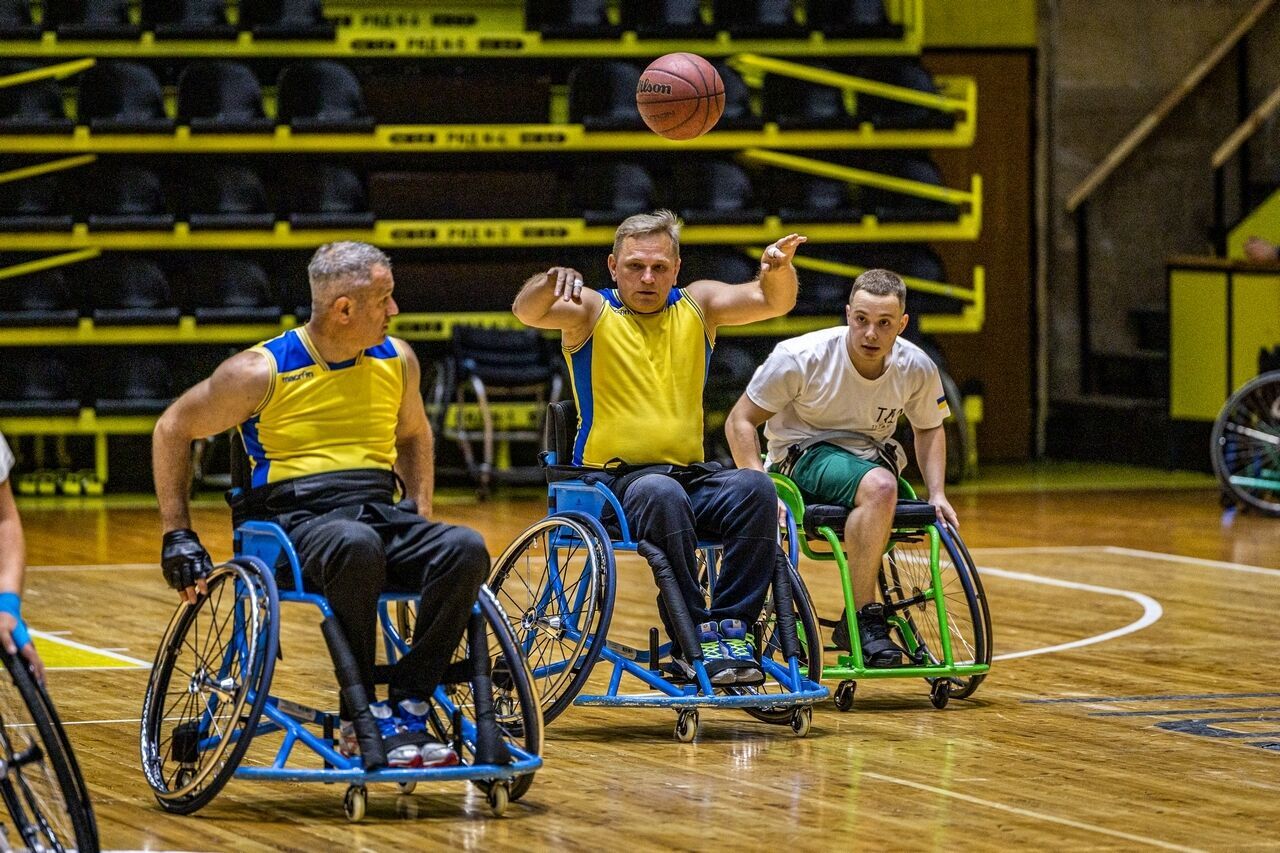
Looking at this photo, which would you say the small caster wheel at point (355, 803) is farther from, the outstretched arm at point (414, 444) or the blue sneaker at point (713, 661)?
the blue sneaker at point (713, 661)

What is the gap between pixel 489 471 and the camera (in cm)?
1180

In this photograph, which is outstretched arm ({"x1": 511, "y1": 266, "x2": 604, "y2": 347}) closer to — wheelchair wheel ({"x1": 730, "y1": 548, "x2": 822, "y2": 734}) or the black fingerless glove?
wheelchair wheel ({"x1": 730, "y1": 548, "x2": 822, "y2": 734})

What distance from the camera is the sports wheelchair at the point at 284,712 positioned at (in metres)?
4.54

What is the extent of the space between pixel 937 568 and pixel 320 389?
203cm

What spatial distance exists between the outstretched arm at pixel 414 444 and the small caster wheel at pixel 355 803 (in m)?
0.74

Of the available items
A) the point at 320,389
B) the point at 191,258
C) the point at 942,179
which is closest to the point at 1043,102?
the point at 942,179

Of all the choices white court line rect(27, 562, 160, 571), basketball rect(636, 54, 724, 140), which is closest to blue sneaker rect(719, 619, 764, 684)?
basketball rect(636, 54, 724, 140)

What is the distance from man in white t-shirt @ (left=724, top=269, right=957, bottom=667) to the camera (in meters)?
6.24

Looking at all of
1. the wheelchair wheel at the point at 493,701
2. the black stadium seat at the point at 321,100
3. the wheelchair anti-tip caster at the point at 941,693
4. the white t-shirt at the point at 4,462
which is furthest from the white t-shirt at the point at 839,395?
the black stadium seat at the point at 321,100

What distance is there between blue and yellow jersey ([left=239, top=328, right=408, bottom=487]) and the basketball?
2.65 m

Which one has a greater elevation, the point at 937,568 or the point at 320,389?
the point at 320,389

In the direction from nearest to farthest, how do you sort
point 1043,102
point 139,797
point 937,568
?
point 139,797, point 937,568, point 1043,102

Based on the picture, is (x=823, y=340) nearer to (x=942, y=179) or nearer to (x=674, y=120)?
(x=674, y=120)

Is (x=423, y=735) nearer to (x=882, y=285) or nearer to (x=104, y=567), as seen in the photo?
(x=882, y=285)
